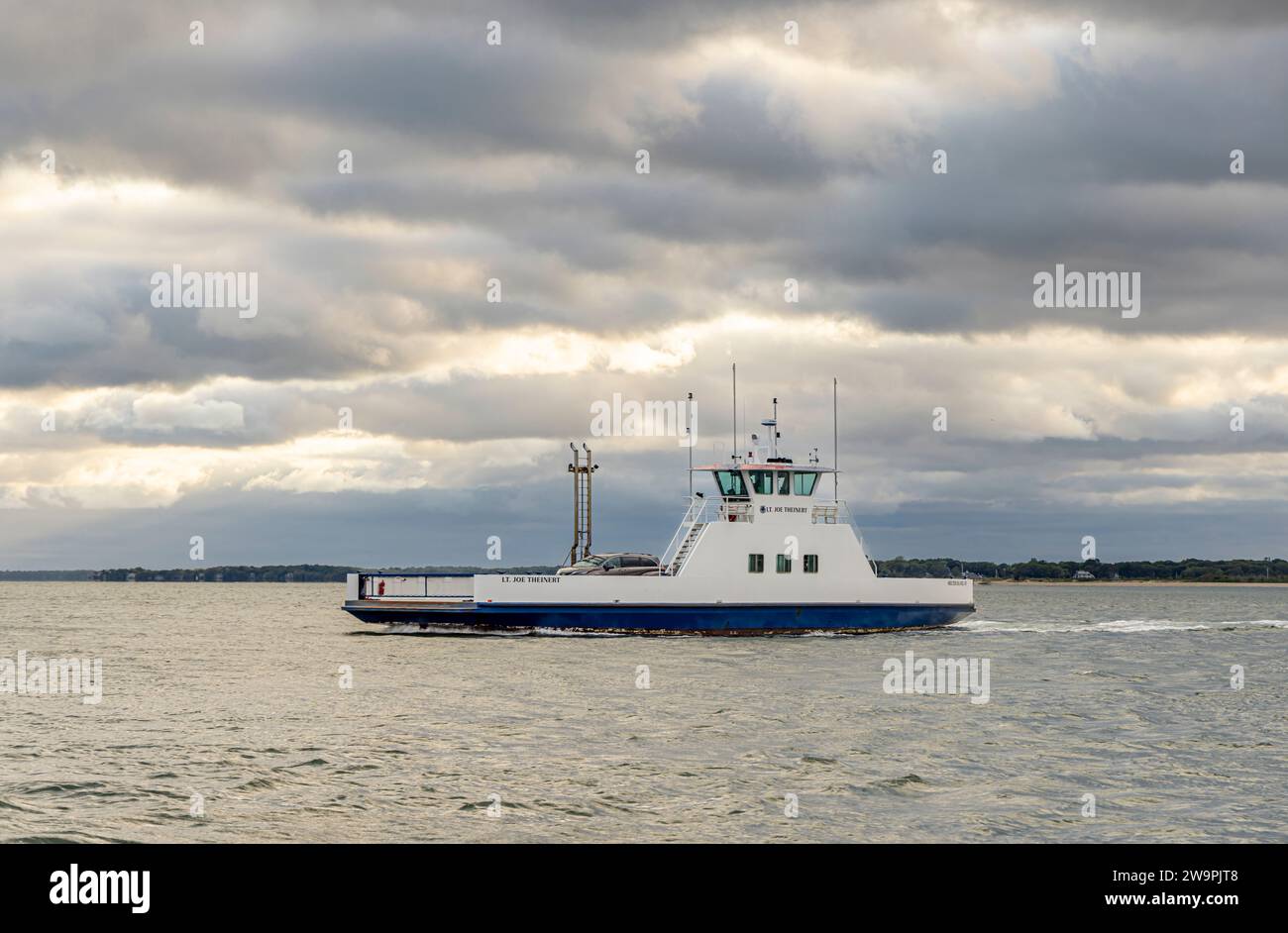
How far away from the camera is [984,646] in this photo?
46.9 metres

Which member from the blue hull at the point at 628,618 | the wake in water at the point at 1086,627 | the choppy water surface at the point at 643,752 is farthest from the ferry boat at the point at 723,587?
the wake in water at the point at 1086,627

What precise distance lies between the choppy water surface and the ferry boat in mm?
5265

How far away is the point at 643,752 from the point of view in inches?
810

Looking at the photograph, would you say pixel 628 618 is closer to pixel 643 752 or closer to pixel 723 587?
pixel 723 587

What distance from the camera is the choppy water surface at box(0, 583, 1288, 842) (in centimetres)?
1550

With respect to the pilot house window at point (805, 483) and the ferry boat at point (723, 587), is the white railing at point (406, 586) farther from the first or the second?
the pilot house window at point (805, 483)

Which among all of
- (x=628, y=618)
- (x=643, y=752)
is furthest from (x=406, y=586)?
(x=643, y=752)

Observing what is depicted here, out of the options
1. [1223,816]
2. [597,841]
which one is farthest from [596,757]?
[1223,816]

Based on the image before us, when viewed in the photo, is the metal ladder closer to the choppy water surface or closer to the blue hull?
the blue hull

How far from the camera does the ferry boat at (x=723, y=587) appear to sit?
150ft

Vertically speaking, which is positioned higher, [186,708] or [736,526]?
[736,526]

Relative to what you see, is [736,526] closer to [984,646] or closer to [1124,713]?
[984,646]

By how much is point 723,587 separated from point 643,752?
26.0 metres
